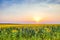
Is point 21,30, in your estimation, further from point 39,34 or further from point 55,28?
point 55,28

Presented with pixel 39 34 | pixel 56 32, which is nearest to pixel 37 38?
pixel 39 34

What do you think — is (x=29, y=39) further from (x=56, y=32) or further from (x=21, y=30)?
(x=56, y=32)

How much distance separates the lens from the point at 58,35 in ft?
A: 46.7

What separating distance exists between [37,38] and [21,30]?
0.96 metres

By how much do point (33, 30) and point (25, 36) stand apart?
2.26 ft

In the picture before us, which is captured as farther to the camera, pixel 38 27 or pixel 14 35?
pixel 38 27

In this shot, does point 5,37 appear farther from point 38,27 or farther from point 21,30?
point 38,27

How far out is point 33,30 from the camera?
14.5 m

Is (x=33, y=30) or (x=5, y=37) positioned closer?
(x=5, y=37)

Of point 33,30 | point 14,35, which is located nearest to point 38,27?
point 33,30

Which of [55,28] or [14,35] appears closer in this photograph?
[14,35]

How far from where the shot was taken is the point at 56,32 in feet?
47.7

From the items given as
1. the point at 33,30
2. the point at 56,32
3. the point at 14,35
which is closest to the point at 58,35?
the point at 56,32

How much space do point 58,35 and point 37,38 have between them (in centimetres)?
116
